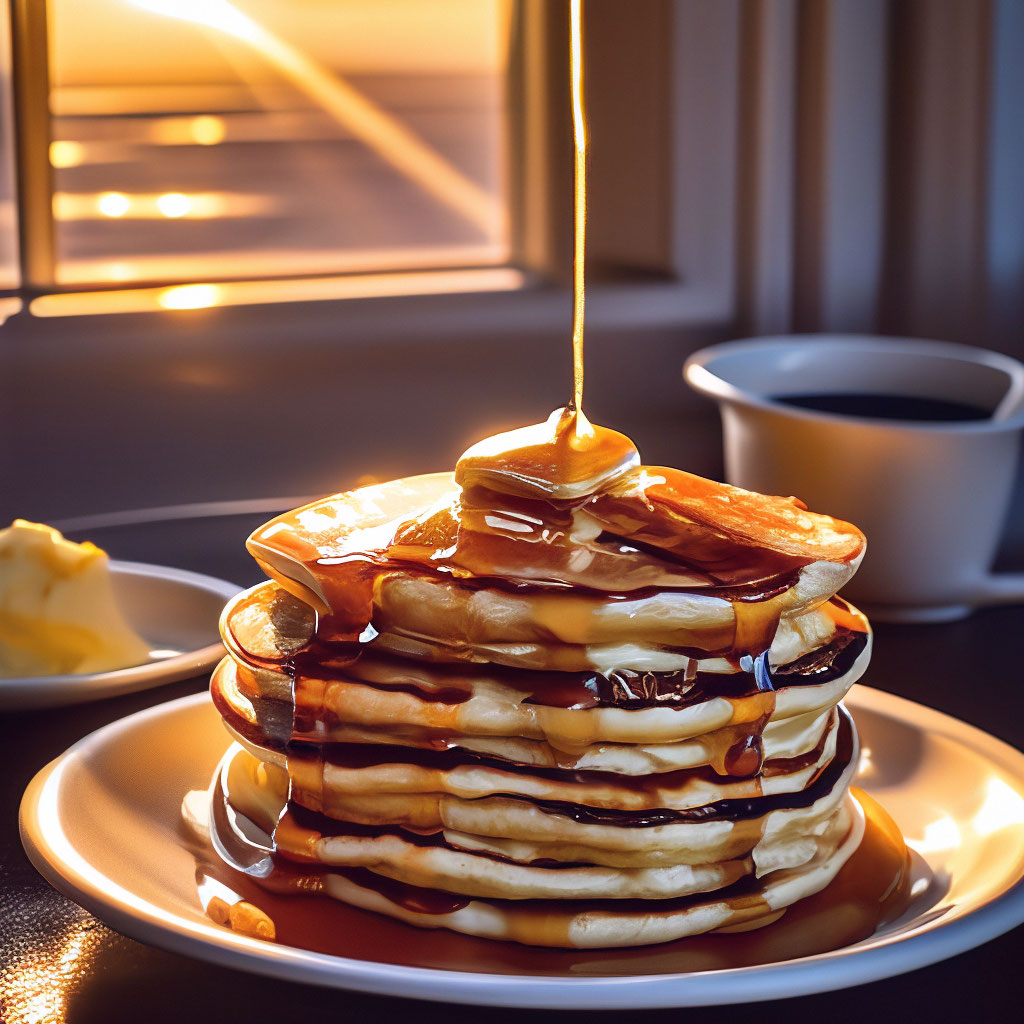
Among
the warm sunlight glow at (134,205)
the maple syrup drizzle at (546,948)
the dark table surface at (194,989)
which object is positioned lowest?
the dark table surface at (194,989)

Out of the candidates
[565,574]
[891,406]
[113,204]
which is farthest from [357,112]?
[565,574]

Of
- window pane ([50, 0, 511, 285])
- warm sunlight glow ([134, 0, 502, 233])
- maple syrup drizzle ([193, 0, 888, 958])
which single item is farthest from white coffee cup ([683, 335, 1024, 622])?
warm sunlight glow ([134, 0, 502, 233])

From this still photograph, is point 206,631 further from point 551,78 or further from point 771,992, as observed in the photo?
point 551,78

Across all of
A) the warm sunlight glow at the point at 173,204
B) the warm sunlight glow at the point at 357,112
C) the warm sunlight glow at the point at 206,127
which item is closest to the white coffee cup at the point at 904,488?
the warm sunlight glow at the point at 357,112

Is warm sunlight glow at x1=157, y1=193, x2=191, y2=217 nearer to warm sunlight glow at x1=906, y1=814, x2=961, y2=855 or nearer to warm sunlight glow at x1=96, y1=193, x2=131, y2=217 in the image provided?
warm sunlight glow at x1=96, y1=193, x2=131, y2=217

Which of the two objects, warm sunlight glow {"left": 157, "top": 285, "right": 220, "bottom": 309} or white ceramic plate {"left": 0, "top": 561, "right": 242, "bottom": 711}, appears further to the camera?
warm sunlight glow {"left": 157, "top": 285, "right": 220, "bottom": 309}

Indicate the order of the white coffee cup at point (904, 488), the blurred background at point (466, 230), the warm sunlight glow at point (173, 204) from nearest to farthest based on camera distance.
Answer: the white coffee cup at point (904, 488) → the blurred background at point (466, 230) → the warm sunlight glow at point (173, 204)

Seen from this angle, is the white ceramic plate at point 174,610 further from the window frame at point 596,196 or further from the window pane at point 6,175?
the window pane at point 6,175

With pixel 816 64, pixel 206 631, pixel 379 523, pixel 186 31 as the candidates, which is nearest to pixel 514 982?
pixel 379 523
